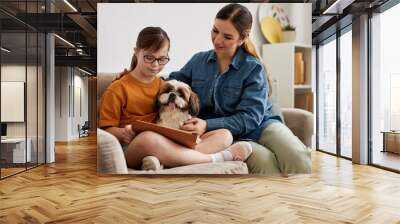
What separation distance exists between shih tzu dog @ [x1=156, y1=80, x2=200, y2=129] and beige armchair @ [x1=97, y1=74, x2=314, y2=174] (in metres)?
0.63

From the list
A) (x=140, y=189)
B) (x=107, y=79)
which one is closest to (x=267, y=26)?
(x=107, y=79)

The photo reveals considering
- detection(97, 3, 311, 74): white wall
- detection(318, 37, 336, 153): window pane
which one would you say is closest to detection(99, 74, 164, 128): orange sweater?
detection(97, 3, 311, 74): white wall

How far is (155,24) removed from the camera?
555cm

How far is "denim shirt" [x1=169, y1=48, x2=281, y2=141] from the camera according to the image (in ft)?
17.5

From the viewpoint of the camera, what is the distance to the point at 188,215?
12.5 feet

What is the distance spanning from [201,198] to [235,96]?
1.43 meters

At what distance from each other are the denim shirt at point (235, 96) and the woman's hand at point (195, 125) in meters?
0.08

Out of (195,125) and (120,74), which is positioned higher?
(120,74)

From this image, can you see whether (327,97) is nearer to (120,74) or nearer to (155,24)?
(155,24)

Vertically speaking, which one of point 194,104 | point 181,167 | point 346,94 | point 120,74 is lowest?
point 181,167

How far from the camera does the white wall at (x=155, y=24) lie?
5477 millimetres

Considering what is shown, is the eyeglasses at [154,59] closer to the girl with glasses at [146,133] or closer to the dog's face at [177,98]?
the girl with glasses at [146,133]

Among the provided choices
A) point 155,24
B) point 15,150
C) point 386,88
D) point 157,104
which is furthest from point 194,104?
point 386,88

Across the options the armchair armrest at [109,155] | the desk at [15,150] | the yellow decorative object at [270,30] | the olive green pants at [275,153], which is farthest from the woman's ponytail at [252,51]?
the desk at [15,150]
